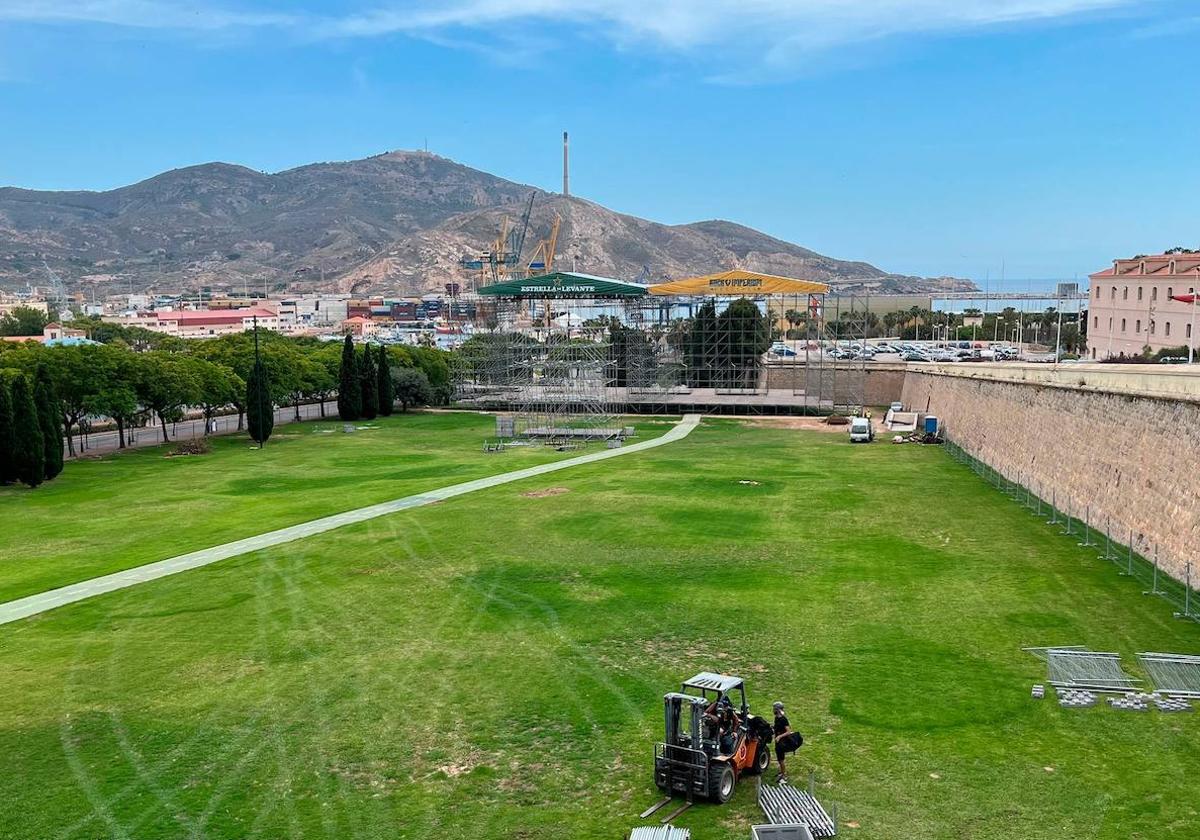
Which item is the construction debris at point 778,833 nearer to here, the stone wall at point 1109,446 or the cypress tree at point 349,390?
the stone wall at point 1109,446

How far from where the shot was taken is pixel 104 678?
14.5m

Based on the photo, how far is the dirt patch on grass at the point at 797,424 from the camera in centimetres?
4966

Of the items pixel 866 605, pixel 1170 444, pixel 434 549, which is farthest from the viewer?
pixel 434 549

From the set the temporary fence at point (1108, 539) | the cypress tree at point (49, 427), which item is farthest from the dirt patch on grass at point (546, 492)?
the cypress tree at point (49, 427)

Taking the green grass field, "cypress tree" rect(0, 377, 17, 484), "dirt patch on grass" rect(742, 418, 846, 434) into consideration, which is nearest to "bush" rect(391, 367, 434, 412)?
"dirt patch on grass" rect(742, 418, 846, 434)

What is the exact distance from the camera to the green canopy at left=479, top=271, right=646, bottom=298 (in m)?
55.8

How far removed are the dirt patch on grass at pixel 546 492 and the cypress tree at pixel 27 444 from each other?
16.9 metres

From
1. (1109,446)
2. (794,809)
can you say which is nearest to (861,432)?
(1109,446)

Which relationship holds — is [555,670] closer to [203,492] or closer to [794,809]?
[794,809]

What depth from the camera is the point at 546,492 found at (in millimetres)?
30219

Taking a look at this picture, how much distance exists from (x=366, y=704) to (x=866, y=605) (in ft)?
31.1

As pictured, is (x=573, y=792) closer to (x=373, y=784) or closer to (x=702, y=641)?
(x=373, y=784)

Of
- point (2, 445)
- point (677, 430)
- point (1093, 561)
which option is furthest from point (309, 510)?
point (677, 430)

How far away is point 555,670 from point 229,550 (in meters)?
11.5
